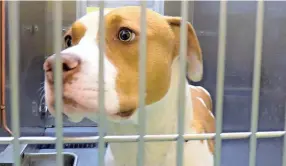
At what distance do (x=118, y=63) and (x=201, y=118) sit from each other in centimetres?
41

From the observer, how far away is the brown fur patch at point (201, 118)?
95cm

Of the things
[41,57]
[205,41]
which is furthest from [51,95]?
Answer: [41,57]

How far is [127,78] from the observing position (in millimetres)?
688

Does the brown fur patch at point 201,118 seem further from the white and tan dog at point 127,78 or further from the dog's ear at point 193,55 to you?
the dog's ear at point 193,55

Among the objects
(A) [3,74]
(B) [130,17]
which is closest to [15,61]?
(B) [130,17]

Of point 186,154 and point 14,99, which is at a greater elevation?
point 14,99

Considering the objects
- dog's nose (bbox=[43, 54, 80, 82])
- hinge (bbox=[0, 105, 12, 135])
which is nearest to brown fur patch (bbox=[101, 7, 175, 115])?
dog's nose (bbox=[43, 54, 80, 82])

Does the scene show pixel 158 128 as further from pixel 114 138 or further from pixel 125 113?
pixel 114 138

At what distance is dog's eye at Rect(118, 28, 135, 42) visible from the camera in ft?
2.42

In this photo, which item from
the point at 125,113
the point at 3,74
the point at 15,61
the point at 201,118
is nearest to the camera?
the point at 15,61

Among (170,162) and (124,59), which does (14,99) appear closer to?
(124,59)

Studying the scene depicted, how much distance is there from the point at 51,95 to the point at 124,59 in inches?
6.1

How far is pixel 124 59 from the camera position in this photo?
0.71 m

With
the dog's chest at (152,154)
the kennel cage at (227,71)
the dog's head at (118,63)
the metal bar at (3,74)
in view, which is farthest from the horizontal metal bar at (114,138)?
the metal bar at (3,74)
